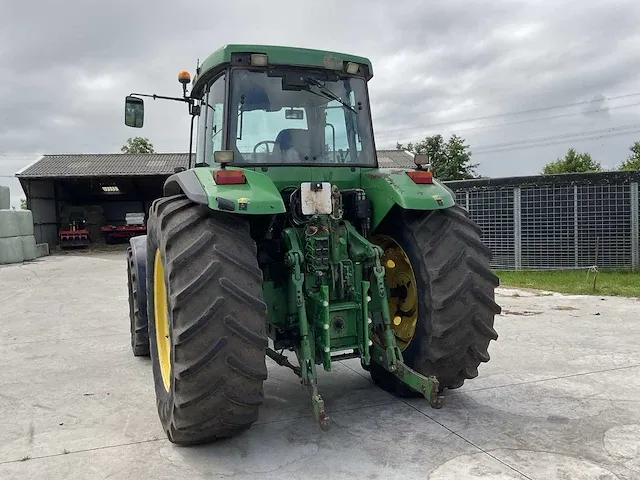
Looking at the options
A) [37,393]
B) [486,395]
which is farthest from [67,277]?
[486,395]

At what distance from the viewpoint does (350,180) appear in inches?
159

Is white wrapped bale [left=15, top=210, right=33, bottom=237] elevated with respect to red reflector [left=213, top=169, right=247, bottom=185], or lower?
lower

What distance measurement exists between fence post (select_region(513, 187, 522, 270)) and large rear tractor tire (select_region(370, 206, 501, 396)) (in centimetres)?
801

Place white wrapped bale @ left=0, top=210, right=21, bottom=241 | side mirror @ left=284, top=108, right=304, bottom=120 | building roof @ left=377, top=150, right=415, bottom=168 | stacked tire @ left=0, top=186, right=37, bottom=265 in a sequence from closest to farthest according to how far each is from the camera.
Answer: side mirror @ left=284, top=108, right=304, bottom=120
stacked tire @ left=0, top=186, right=37, bottom=265
white wrapped bale @ left=0, top=210, right=21, bottom=241
building roof @ left=377, top=150, right=415, bottom=168

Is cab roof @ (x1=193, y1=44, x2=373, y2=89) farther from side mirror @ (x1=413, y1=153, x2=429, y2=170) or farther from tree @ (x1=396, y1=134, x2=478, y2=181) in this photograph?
tree @ (x1=396, y1=134, x2=478, y2=181)

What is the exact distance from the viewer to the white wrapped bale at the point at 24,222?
707 inches

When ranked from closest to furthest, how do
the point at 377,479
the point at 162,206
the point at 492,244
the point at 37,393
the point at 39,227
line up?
the point at 377,479, the point at 162,206, the point at 37,393, the point at 492,244, the point at 39,227

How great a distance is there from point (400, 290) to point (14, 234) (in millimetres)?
17082

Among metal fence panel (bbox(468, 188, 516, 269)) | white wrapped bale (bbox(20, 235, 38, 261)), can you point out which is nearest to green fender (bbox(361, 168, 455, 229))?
metal fence panel (bbox(468, 188, 516, 269))

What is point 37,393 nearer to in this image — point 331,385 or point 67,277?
point 331,385

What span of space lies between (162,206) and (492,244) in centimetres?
950

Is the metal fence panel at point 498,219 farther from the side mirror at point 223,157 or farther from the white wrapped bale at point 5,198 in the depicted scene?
the white wrapped bale at point 5,198

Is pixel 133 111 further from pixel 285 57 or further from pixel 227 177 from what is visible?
pixel 227 177

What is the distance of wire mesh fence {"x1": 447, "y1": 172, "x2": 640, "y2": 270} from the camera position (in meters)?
10.6
